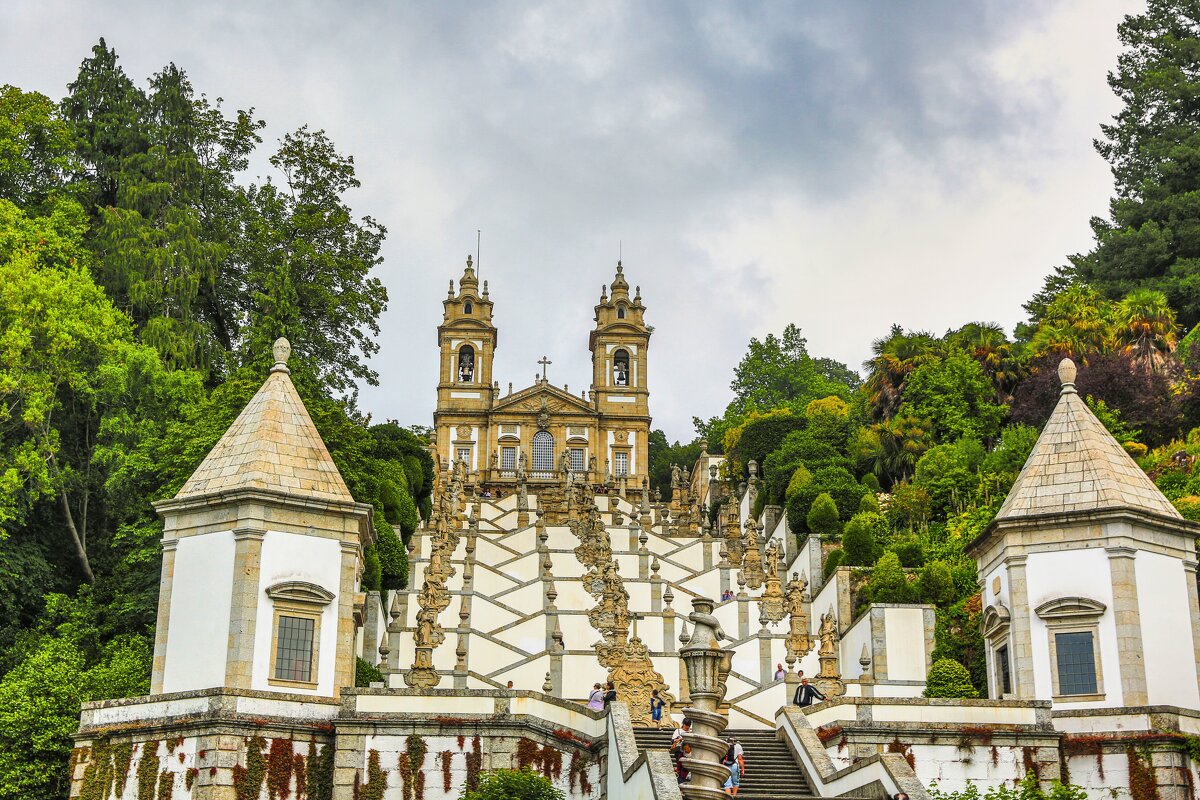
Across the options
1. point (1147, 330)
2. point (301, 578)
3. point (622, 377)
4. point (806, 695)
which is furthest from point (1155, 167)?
point (301, 578)

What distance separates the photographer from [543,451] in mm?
69875

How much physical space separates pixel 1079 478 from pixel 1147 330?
17.4m

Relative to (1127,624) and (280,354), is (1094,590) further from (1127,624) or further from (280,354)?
(280,354)

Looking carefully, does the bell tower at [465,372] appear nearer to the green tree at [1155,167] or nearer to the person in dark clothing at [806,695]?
the green tree at [1155,167]

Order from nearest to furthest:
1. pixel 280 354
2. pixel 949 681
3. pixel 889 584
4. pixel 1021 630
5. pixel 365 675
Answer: pixel 1021 630 < pixel 280 354 < pixel 949 681 < pixel 365 675 < pixel 889 584

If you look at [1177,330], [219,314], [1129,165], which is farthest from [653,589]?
[1129,165]

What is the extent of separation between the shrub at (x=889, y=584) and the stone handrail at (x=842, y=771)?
9.42 metres

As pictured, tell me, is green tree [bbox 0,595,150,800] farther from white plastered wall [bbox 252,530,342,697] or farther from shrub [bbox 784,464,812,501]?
shrub [bbox 784,464,812,501]

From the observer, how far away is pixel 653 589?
39375 mm

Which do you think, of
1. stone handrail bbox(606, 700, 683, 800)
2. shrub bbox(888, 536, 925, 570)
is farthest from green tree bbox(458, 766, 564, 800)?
shrub bbox(888, 536, 925, 570)

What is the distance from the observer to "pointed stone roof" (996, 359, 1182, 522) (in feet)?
85.9

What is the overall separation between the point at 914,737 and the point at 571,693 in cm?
988

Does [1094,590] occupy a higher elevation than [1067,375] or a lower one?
lower

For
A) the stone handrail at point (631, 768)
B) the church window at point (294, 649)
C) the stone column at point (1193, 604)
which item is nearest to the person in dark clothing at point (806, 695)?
the stone handrail at point (631, 768)
